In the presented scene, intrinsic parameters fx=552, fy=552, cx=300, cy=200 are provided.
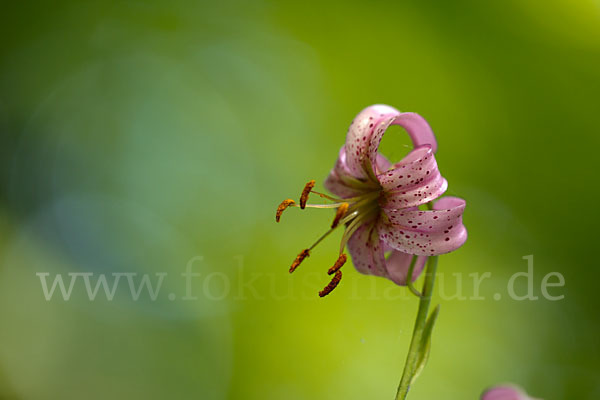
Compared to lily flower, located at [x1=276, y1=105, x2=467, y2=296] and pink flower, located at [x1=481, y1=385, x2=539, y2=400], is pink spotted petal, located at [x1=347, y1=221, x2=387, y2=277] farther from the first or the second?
pink flower, located at [x1=481, y1=385, x2=539, y2=400]

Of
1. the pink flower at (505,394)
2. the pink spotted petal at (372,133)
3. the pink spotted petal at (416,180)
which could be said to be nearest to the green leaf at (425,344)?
the pink flower at (505,394)

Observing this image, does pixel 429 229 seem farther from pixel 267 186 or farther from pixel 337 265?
pixel 267 186

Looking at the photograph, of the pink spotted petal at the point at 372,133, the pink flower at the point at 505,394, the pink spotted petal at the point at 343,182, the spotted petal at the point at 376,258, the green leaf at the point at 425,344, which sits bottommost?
the pink flower at the point at 505,394

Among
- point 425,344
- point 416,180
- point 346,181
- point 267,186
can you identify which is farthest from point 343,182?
point 267,186

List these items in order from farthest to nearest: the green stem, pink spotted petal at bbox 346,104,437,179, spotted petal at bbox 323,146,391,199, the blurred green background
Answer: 1. the blurred green background
2. spotted petal at bbox 323,146,391,199
3. pink spotted petal at bbox 346,104,437,179
4. the green stem

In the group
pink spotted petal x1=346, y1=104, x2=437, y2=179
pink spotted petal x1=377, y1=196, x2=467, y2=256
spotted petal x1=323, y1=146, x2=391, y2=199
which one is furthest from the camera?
spotted petal x1=323, y1=146, x2=391, y2=199

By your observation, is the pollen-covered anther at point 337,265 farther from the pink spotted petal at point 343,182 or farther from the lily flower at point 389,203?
the pink spotted petal at point 343,182

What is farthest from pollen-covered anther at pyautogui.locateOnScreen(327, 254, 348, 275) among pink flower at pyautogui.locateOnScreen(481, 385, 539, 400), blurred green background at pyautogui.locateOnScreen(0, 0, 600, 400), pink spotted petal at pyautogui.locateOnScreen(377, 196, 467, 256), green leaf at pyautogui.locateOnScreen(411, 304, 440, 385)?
blurred green background at pyautogui.locateOnScreen(0, 0, 600, 400)
